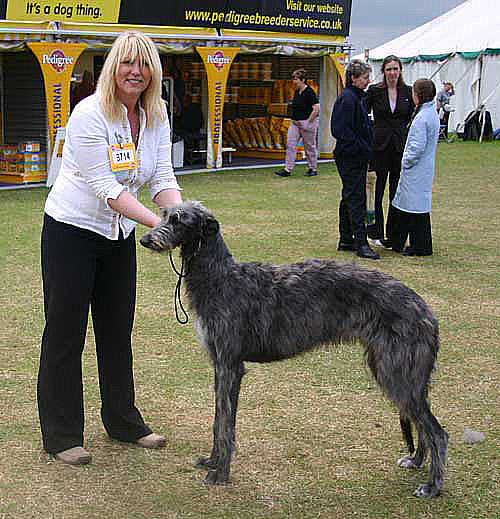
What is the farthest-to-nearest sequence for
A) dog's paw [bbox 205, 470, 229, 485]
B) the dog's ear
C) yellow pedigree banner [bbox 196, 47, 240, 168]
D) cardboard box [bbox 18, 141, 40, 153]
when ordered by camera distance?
yellow pedigree banner [bbox 196, 47, 240, 168], cardboard box [bbox 18, 141, 40, 153], dog's paw [bbox 205, 470, 229, 485], the dog's ear

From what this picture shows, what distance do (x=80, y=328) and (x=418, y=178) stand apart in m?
6.12

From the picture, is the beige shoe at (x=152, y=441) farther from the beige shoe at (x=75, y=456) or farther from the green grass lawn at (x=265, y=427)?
the beige shoe at (x=75, y=456)

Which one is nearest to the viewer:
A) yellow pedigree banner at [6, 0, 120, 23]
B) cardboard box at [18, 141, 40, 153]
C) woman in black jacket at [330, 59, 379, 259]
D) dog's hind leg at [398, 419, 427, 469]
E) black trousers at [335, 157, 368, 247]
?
dog's hind leg at [398, 419, 427, 469]

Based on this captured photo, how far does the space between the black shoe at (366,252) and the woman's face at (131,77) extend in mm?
5972

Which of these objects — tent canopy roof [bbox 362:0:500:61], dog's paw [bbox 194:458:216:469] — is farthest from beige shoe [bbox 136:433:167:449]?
tent canopy roof [bbox 362:0:500:61]

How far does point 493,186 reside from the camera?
55.9 ft

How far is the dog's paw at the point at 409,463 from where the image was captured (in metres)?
4.52

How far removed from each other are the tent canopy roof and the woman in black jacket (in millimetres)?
20973

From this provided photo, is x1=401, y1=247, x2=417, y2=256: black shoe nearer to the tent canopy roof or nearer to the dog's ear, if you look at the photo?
the dog's ear

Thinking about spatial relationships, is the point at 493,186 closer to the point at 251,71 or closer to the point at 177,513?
the point at 251,71

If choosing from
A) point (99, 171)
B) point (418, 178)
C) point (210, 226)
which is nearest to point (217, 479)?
point (210, 226)

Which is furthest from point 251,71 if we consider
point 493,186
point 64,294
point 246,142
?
point 64,294

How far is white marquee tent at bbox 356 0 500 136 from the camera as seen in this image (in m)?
29.4

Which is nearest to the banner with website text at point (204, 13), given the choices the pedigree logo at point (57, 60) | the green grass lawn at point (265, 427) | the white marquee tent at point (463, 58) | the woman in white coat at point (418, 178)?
the pedigree logo at point (57, 60)
